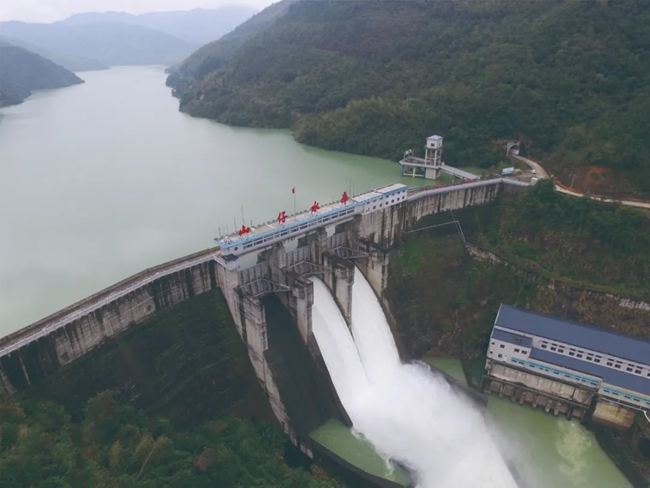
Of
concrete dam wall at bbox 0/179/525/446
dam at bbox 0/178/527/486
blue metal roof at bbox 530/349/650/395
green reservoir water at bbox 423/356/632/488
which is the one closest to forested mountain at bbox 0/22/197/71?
concrete dam wall at bbox 0/179/525/446

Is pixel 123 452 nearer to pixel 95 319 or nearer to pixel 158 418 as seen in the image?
pixel 158 418

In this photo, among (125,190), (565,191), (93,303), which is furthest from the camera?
(125,190)

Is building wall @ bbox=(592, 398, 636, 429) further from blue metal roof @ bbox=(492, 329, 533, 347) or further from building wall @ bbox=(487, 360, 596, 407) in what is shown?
blue metal roof @ bbox=(492, 329, 533, 347)

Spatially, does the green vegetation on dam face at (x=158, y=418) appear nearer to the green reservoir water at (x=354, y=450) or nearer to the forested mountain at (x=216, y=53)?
the green reservoir water at (x=354, y=450)

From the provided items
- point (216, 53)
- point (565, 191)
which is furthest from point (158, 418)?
point (216, 53)

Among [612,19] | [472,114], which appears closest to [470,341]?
[472,114]
